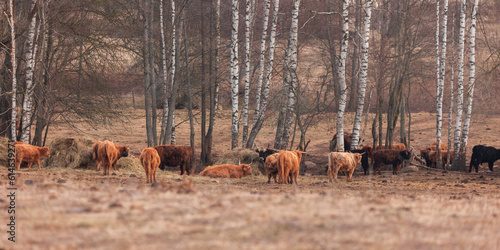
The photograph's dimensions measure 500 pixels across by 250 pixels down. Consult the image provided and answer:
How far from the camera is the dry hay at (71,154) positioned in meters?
16.5

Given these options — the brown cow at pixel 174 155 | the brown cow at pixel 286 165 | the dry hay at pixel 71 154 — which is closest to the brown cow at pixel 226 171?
the brown cow at pixel 174 155

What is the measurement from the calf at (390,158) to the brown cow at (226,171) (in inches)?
207

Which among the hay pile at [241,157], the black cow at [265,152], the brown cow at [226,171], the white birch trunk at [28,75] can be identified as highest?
the white birch trunk at [28,75]

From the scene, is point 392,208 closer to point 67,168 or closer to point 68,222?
point 68,222

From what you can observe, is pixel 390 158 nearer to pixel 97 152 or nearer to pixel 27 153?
pixel 97 152

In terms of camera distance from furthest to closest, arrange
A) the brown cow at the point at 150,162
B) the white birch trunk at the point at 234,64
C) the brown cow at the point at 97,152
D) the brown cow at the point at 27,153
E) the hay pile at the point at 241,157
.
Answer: the white birch trunk at the point at 234,64 < the hay pile at the point at 241,157 < the brown cow at the point at 97,152 < the brown cow at the point at 27,153 < the brown cow at the point at 150,162

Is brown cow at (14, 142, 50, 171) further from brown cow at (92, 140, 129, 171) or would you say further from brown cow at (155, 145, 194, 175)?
brown cow at (155, 145, 194, 175)

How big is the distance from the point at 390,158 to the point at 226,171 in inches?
264

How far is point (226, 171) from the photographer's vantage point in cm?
1673

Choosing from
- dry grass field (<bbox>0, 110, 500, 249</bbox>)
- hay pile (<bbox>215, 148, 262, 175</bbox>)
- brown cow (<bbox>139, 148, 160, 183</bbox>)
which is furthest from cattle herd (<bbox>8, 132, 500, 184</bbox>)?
dry grass field (<bbox>0, 110, 500, 249</bbox>)

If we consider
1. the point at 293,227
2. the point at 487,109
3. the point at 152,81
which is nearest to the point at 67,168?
the point at 152,81

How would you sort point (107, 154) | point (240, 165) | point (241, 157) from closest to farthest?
point (107, 154)
point (240, 165)
point (241, 157)

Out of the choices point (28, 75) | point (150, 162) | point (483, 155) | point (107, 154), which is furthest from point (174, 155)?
point (483, 155)

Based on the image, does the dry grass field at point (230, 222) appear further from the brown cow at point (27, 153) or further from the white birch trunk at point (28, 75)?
the white birch trunk at point (28, 75)
